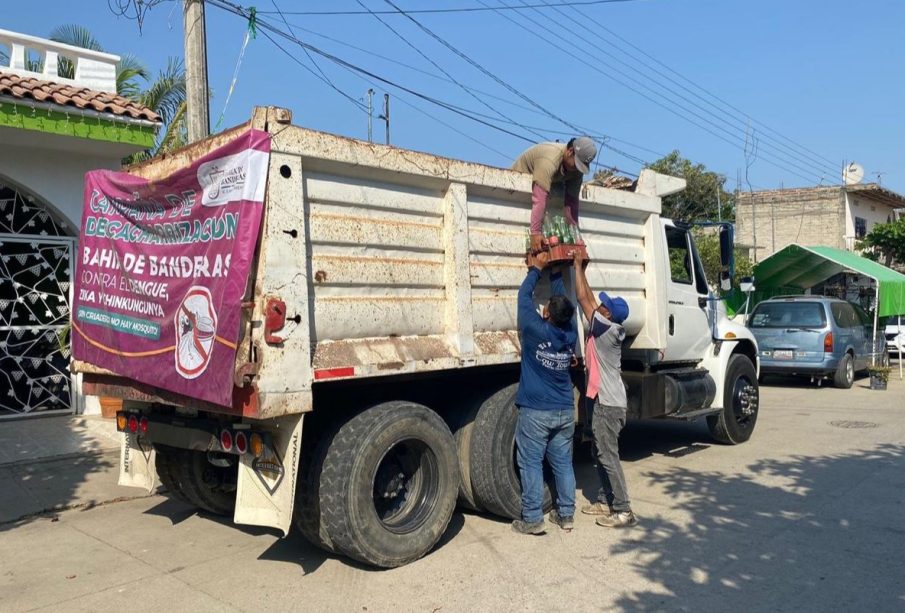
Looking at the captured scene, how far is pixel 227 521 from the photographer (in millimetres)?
6090

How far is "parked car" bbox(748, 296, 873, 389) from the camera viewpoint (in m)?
14.2

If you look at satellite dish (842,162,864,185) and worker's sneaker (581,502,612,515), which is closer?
worker's sneaker (581,502,612,515)

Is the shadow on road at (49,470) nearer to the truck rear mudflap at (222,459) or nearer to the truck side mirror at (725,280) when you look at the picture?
the truck rear mudflap at (222,459)

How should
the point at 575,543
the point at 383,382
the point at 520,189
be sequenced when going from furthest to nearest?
the point at 520,189, the point at 575,543, the point at 383,382

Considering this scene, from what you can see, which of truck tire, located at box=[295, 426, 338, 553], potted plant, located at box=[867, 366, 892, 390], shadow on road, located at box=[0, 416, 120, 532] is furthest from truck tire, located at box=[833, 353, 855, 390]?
shadow on road, located at box=[0, 416, 120, 532]

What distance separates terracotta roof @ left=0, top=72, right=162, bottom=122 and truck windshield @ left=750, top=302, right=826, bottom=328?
11682 millimetres

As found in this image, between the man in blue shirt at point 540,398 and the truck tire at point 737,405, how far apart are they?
3.82 meters

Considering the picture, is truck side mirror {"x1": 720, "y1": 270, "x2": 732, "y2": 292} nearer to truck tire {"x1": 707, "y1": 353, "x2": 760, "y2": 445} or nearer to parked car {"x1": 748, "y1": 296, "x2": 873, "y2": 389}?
truck tire {"x1": 707, "y1": 353, "x2": 760, "y2": 445}

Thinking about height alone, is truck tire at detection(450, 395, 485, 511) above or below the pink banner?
below

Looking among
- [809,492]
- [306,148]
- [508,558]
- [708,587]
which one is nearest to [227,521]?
[508,558]

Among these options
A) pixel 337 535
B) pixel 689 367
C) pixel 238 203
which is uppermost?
pixel 238 203

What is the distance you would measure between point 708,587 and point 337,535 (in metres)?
2.28

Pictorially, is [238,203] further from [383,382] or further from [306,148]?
[383,382]

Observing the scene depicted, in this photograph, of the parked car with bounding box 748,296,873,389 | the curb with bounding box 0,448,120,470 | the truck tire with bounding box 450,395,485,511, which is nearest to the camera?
the truck tire with bounding box 450,395,485,511
